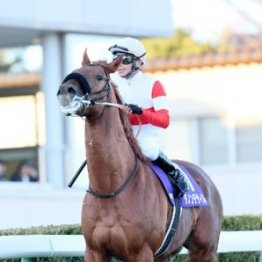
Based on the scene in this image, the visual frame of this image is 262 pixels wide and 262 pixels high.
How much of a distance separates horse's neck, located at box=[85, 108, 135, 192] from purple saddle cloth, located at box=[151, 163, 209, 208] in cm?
50

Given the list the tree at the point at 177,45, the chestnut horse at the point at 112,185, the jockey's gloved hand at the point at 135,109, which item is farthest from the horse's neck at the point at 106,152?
the tree at the point at 177,45

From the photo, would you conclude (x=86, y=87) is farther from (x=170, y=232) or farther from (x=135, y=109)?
(x=170, y=232)

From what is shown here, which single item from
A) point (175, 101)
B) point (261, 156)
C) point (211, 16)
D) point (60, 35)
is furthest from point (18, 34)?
point (211, 16)

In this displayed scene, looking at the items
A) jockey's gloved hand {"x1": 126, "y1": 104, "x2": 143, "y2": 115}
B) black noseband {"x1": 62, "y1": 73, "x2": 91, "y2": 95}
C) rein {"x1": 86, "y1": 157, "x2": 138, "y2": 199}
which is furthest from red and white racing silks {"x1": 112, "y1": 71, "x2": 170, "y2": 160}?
black noseband {"x1": 62, "y1": 73, "x2": 91, "y2": 95}

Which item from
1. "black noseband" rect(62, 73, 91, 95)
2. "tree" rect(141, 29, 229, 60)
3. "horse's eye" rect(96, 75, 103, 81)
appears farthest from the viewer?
"tree" rect(141, 29, 229, 60)

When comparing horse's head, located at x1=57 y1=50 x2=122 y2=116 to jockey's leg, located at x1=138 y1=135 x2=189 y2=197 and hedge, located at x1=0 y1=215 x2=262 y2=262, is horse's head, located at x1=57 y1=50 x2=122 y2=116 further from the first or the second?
hedge, located at x1=0 y1=215 x2=262 y2=262

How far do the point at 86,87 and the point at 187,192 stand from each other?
166 cm

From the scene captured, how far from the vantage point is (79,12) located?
1789 centimetres

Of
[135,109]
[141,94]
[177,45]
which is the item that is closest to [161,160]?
[141,94]

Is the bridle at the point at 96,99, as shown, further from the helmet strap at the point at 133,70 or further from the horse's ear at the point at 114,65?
the helmet strap at the point at 133,70

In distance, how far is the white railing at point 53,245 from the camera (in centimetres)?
880

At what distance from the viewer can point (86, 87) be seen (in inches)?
310

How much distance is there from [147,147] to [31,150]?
559 inches

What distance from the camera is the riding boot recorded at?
352 inches
